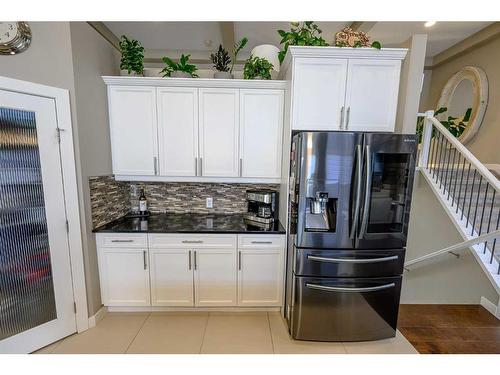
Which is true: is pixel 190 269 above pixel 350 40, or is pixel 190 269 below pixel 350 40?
below

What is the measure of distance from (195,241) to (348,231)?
1.39 m

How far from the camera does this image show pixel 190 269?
2195 mm

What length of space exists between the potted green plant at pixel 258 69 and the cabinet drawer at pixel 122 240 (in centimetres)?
192

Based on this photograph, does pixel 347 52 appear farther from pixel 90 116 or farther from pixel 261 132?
pixel 90 116

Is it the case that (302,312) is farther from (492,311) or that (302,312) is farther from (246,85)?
(492,311)

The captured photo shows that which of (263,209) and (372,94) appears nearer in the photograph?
(372,94)

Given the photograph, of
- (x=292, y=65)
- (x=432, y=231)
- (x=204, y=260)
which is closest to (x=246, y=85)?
(x=292, y=65)

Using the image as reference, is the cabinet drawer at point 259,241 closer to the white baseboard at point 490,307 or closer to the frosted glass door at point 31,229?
the frosted glass door at point 31,229

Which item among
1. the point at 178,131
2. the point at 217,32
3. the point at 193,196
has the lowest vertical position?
the point at 193,196

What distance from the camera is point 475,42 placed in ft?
11.4

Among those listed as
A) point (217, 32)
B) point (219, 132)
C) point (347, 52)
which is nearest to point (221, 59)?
point (217, 32)

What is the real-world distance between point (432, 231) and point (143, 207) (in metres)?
4.02

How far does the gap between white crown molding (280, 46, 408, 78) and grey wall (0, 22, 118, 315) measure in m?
1.80

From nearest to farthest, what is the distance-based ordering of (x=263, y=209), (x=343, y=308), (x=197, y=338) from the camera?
(x=343, y=308)
(x=197, y=338)
(x=263, y=209)
